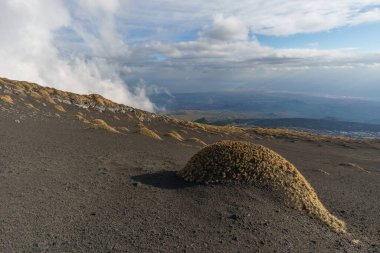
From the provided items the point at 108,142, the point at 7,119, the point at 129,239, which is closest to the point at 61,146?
the point at 108,142

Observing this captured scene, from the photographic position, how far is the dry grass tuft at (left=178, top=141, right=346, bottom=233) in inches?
635

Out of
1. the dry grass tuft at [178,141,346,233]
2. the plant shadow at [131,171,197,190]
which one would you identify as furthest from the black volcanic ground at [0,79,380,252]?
the dry grass tuft at [178,141,346,233]

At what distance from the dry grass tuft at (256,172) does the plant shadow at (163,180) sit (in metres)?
0.44

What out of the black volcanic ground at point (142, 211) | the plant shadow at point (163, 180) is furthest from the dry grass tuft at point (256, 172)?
the black volcanic ground at point (142, 211)

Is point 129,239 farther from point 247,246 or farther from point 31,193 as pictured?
point 31,193

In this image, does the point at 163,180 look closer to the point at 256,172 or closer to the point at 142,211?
the point at 142,211

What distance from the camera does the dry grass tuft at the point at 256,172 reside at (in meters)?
16.1

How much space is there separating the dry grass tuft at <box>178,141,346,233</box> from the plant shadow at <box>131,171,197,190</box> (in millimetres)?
441

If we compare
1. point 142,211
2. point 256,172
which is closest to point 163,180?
point 142,211

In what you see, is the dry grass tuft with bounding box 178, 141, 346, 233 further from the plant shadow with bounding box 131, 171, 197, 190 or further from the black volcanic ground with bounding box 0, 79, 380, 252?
the black volcanic ground with bounding box 0, 79, 380, 252

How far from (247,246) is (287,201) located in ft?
14.3

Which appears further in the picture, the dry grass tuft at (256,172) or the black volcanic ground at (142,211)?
the dry grass tuft at (256,172)

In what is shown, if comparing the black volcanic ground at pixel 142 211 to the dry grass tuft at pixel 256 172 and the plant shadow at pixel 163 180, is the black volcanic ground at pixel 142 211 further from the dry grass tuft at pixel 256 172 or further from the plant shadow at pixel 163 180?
the dry grass tuft at pixel 256 172

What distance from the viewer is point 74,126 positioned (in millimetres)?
36438
